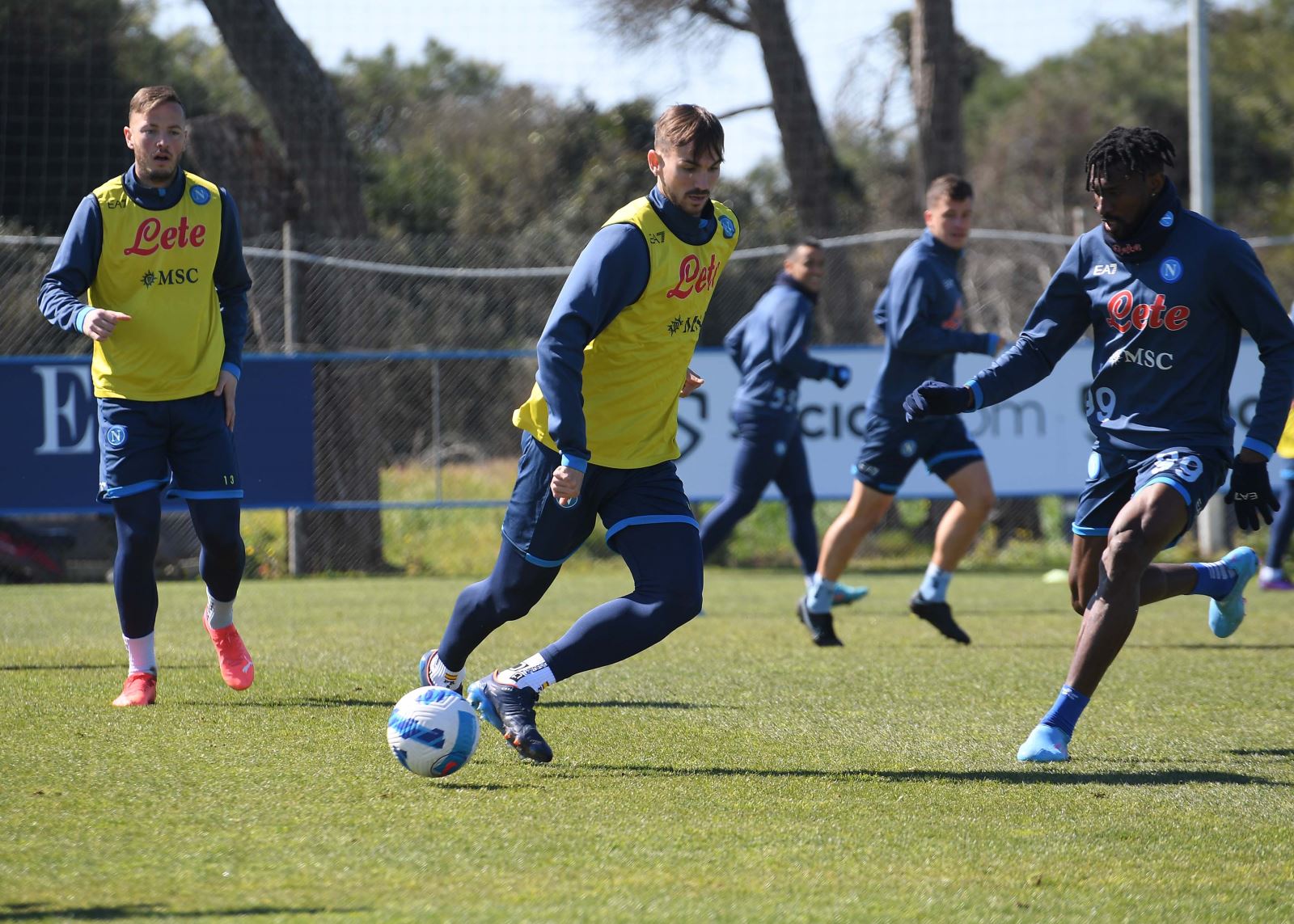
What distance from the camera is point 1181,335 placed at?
4.91 metres

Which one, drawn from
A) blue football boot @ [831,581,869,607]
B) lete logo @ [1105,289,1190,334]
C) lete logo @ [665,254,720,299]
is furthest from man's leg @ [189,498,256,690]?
blue football boot @ [831,581,869,607]

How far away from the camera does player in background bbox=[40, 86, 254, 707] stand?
18.3ft

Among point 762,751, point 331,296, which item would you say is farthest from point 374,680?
point 331,296

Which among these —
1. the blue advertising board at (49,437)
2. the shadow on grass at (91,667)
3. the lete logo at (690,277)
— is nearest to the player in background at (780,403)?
the shadow on grass at (91,667)

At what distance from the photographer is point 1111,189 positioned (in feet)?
16.0

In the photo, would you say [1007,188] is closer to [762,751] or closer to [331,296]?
[331,296]

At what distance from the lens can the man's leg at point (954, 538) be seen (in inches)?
309

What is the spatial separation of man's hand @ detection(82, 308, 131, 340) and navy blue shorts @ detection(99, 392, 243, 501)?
1.34 ft

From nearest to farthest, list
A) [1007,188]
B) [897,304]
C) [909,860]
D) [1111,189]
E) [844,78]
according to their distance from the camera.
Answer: [909,860], [1111,189], [897,304], [844,78], [1007,188]

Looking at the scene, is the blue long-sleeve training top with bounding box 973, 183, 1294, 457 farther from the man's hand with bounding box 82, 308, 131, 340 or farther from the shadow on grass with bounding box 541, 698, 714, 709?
the man's hand with bounding box 82, 308, 131, 340

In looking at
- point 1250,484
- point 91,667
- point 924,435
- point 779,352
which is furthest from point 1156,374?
point 91,667

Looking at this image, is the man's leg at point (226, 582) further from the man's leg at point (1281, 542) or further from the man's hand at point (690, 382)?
the man's leg at point (1281, 542)

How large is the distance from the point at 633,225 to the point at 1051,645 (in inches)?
174

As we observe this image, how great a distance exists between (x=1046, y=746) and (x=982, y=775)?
324 millimetres
